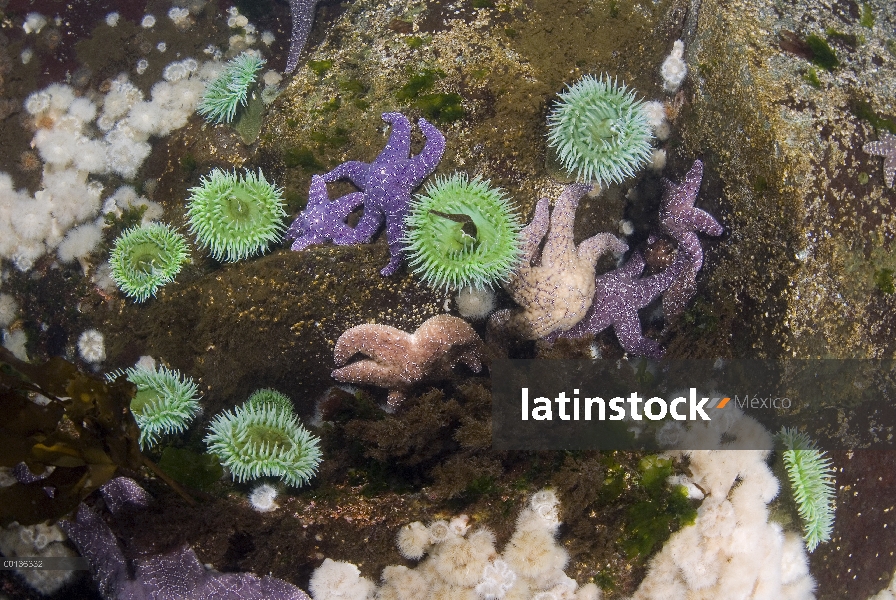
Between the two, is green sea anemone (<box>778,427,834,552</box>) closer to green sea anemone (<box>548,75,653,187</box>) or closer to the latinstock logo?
the latinstock logo

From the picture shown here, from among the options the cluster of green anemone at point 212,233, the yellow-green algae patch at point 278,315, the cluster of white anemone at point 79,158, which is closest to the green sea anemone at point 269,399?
the yellow-green algae patch at point 278,315

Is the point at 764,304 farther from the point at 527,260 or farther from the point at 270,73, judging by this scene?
the point at 270,73

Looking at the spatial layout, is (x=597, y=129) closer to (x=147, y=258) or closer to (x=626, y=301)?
(x=626, y=301)

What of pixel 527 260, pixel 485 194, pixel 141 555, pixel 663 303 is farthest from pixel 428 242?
pixel 141 555

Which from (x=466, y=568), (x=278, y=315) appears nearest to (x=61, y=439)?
(x=278, y=315)

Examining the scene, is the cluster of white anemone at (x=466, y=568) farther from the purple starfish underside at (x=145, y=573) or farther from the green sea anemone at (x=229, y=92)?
the green sea anemone at (x=229, y=92)

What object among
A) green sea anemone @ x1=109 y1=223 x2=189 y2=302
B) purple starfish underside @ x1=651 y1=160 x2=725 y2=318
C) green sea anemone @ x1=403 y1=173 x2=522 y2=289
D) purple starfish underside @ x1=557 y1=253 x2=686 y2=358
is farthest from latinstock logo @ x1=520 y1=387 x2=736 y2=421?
green sea anemone @ x1=109 y1=223 x2=189 y2=302

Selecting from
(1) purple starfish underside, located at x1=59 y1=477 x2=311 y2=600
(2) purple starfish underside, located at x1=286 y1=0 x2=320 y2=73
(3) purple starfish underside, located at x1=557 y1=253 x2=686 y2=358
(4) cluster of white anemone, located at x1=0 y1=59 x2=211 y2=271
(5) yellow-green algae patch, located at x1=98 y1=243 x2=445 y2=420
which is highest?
(2) purple starfish underside, located at x1=286 y1=0 x2=320 y2=73
